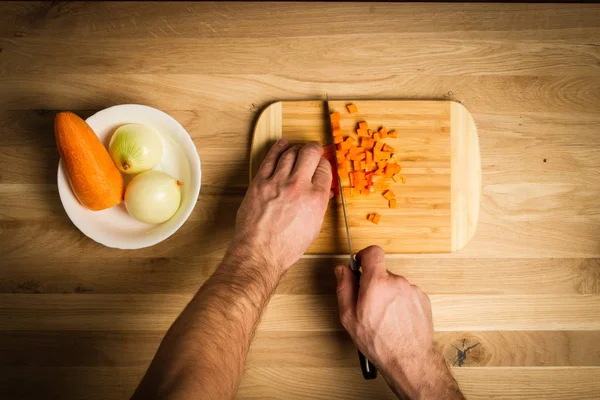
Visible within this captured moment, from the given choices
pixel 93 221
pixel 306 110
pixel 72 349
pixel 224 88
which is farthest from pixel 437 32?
pixel 72 349

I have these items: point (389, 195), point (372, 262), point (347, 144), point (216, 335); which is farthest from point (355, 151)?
point (216, 335)

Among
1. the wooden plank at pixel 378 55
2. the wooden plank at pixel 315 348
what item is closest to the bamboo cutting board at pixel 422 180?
the wooden plank at pixel 378 55

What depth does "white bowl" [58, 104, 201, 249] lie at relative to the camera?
3.08 ft

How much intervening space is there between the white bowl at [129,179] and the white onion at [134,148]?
4cm

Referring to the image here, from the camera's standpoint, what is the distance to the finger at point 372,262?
95cm

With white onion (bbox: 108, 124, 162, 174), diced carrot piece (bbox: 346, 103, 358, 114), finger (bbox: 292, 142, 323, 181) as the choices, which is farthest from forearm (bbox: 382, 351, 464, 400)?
white onion (bbox: 108, 124, 162, 174)

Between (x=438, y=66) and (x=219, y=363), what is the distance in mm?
826

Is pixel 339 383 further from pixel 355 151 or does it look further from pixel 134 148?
pixel 134 148

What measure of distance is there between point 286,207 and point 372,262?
22 cm

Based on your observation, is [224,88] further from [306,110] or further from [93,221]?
→ [93,221]

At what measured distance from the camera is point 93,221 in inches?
37.7

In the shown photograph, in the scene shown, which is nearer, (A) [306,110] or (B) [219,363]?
(B) [219,363]

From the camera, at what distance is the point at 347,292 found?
980mm

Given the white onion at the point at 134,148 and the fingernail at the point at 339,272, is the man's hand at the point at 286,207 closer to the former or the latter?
the fingernail at the point at 339,272
